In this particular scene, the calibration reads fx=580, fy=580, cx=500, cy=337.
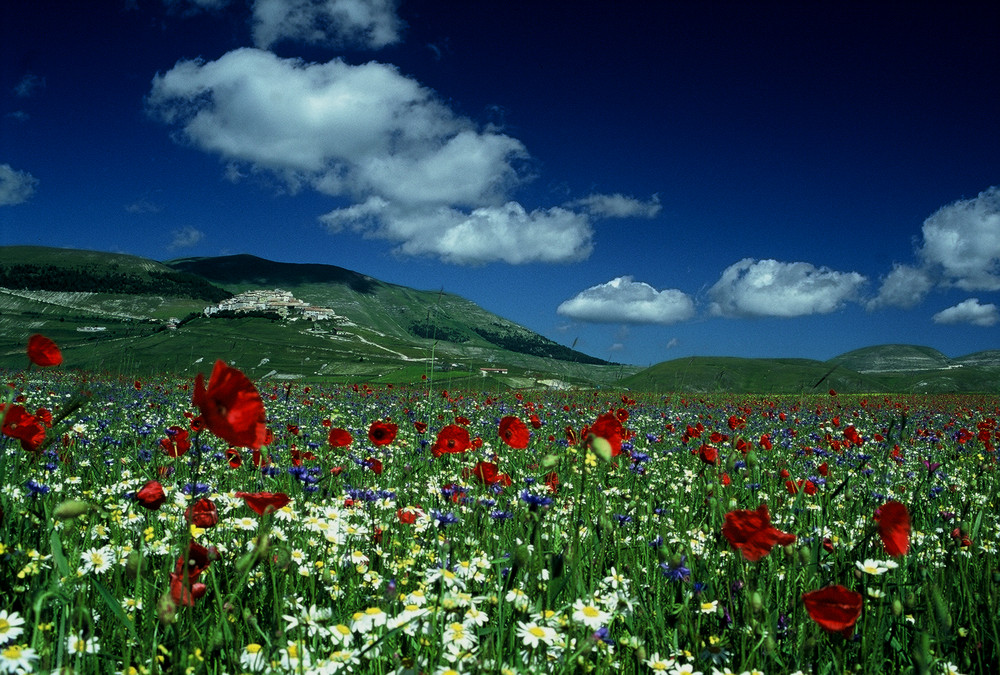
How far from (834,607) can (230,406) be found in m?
1.79

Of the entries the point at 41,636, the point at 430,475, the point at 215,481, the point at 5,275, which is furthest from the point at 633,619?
the point at 5,275

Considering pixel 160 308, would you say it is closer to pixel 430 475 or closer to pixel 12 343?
pixel 12 343

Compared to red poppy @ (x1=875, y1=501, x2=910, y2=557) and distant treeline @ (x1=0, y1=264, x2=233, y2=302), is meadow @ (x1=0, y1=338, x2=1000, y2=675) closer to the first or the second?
red poppy @ (x1=875, y1=501, x2=910, y2=557)

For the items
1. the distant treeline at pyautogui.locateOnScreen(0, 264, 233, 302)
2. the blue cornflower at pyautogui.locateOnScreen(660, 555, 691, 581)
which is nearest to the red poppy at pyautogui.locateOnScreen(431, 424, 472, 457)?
the blue cornflower at pyautogui.locateOnScreen(660, 555, 691, 581)

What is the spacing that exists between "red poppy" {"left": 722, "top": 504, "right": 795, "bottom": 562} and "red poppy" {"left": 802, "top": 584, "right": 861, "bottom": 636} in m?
0.23

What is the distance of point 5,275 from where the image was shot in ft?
616

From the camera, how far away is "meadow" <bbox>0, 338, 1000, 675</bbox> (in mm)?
1866

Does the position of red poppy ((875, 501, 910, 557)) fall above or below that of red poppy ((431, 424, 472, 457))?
above

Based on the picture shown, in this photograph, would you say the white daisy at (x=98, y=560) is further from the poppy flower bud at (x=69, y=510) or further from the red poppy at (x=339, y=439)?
the red poppy at (x=339, y=439)

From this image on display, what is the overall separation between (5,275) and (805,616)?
246m

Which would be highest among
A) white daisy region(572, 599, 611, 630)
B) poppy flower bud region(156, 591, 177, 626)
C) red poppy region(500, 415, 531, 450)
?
red poppy region(500, 415, 531, 450)

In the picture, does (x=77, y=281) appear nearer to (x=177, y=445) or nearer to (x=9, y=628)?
(x=177, y=445)

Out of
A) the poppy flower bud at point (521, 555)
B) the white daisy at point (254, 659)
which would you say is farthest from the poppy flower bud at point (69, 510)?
the poppy flower bud at point (521, 555)

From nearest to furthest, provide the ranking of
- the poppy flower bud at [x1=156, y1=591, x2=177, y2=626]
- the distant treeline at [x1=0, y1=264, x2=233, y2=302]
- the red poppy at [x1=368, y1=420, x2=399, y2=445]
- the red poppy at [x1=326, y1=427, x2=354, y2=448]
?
the poppy flower bud at [x1=156, y1=591, x2=177, y2=626] → the red poppy at [x1=326, y1=427, x2=354, y2=448] → the red poppy at [x1=368, y1=420, x2=399, y2=445] → the distant treeline at [x1=0, y1=264, x2=233, y2=302]
